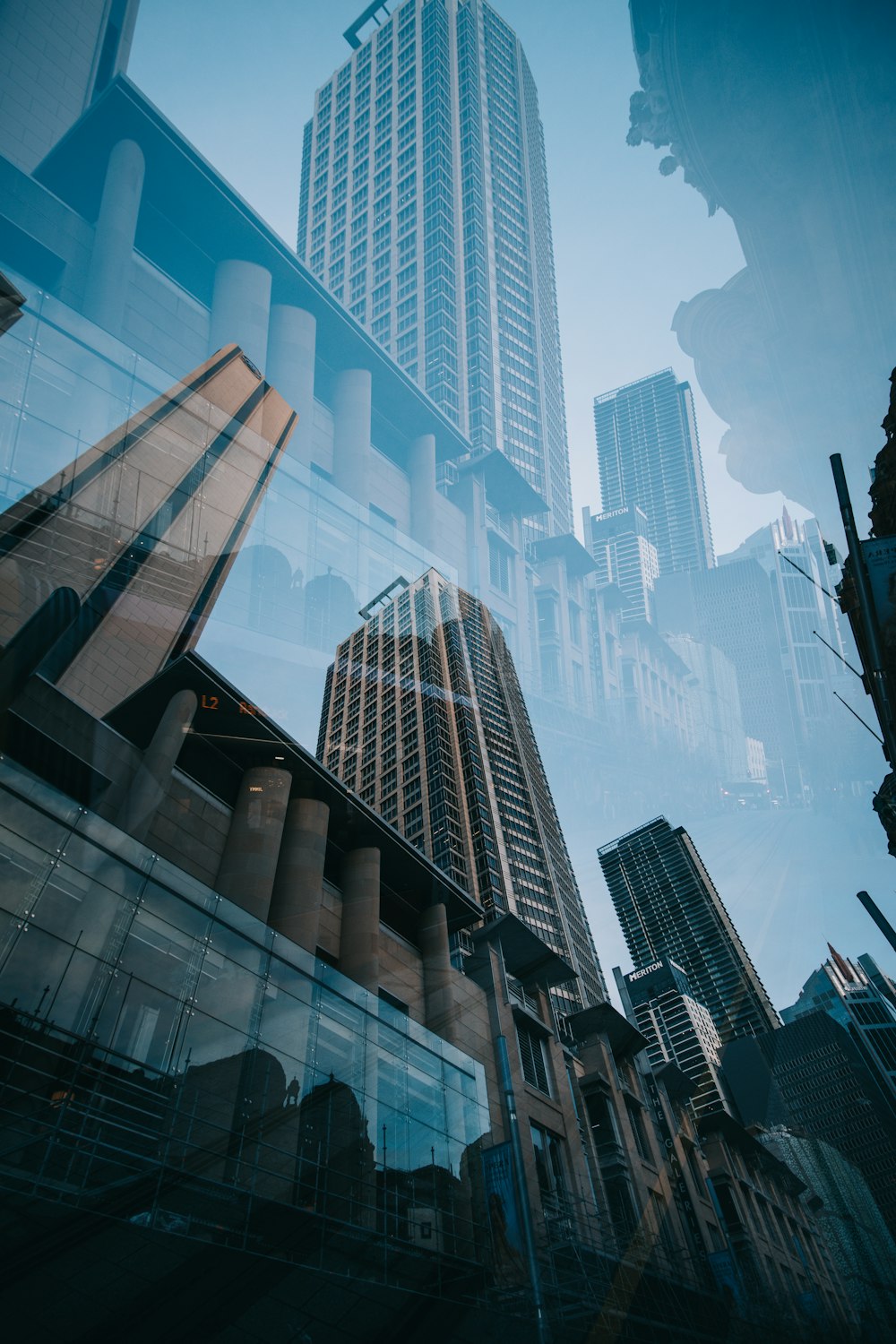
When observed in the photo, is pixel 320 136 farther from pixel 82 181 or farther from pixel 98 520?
pixel 98 520

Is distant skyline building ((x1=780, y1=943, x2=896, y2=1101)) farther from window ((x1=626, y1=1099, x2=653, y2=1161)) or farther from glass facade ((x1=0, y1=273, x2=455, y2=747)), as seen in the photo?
glass facade ((x1=0, y1=273, x2=455, y2=747))

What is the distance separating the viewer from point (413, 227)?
420ft

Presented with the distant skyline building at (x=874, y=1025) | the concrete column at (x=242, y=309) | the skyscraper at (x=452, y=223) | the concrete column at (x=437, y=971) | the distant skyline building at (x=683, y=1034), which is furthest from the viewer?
the distant skyline building at (x=683, y=1034)

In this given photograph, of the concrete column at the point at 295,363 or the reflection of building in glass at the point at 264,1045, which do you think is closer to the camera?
the reflection of building in glass at the point at 264,1045

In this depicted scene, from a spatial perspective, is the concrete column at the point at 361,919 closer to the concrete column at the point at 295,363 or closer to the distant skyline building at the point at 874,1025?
the concrete column at the point at 295,363

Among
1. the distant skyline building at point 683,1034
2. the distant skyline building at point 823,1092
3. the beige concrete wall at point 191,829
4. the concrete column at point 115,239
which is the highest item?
the distant skyline building at point 683,1034

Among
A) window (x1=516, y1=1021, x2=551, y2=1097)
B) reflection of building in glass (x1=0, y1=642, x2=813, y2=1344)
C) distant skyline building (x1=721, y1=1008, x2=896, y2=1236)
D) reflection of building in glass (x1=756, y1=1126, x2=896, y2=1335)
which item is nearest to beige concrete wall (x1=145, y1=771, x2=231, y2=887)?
reflection of building in glass (x1=0, y1=642, x2=813, y2=1344)

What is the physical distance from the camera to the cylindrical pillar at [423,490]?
164 feet

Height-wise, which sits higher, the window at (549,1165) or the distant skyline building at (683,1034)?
the distant skyline building at (683,1034)

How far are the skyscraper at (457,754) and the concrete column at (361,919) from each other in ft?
199

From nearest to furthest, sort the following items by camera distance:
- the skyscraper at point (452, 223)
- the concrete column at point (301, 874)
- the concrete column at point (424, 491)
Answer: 1. the concrete column at point (301, 874)
2. the concrete column at point (424, 491)
3. the skyscraper at point (452, 223)

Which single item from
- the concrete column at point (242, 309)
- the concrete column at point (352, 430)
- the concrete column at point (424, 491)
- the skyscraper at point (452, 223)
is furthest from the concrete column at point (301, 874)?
the skyscraper at point (452, 223)

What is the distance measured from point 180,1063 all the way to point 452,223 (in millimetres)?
138742

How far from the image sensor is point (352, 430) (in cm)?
4934
